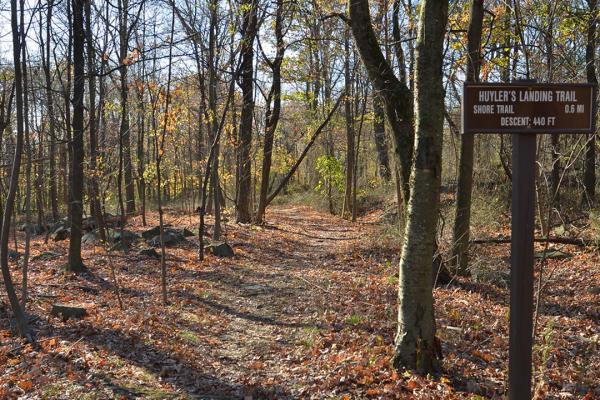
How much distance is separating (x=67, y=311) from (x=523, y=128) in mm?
7636

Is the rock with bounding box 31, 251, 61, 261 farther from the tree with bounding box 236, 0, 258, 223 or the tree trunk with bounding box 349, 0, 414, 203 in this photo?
the tree trunk with bounding box 349, 0, 414, 203

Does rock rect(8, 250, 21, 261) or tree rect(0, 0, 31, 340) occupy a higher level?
tree rect(0, 0, 31, 340)

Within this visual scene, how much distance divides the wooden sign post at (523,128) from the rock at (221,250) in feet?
36.0

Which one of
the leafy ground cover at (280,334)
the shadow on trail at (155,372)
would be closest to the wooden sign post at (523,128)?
the leafy ground cover at (280,334)

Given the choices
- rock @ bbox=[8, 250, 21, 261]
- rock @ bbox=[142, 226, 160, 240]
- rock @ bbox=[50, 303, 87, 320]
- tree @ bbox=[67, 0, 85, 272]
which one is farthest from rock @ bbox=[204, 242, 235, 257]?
rock @ bbox=[50, 303, 87, 320]

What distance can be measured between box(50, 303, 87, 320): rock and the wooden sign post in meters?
7.05

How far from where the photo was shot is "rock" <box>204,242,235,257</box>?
14.0 m

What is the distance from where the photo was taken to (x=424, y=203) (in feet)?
16.3

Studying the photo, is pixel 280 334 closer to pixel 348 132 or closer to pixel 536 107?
pixel 536 107

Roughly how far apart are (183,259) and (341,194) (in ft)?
60.0

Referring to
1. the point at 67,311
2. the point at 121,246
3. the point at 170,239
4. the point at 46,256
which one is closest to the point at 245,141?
the point at 170,239

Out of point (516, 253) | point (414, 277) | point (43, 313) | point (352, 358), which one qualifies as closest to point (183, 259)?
point (43, 313)

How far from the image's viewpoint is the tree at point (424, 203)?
489 centimetres

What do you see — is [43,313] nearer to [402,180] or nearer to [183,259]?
[183,259]
